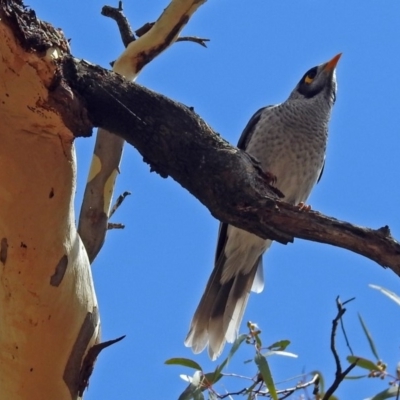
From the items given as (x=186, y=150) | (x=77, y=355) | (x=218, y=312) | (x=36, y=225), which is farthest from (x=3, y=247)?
(x=218, y=312)

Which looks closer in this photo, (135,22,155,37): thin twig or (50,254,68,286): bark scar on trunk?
(50,254,68,286): bark scar on trunk

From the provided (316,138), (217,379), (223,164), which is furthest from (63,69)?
(316,138)

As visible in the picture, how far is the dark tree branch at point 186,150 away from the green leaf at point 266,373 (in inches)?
16.6

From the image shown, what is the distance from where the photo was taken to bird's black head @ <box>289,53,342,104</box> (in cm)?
488

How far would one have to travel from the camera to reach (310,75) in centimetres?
505

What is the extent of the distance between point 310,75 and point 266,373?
10.5ft

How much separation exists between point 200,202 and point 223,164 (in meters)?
0.12

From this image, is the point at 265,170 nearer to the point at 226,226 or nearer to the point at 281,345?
the point at 226,226

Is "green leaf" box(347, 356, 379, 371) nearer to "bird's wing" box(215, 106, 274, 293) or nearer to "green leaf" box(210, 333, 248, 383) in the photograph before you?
"green leaf" box(210, 333, 248, 383)

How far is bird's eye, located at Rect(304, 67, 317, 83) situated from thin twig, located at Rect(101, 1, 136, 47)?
5.94 feet

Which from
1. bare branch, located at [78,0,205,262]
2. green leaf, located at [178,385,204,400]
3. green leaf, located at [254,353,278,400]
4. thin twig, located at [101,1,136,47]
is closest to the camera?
green leaf, located at [254,353,278,400]

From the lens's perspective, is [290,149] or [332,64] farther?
[332,64]

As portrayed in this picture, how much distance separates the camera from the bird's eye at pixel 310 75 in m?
5.02

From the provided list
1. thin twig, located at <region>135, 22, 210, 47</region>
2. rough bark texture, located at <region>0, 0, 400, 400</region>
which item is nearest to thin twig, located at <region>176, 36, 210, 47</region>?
thin twig, located at <region>135, 22, 210, 47</region>
